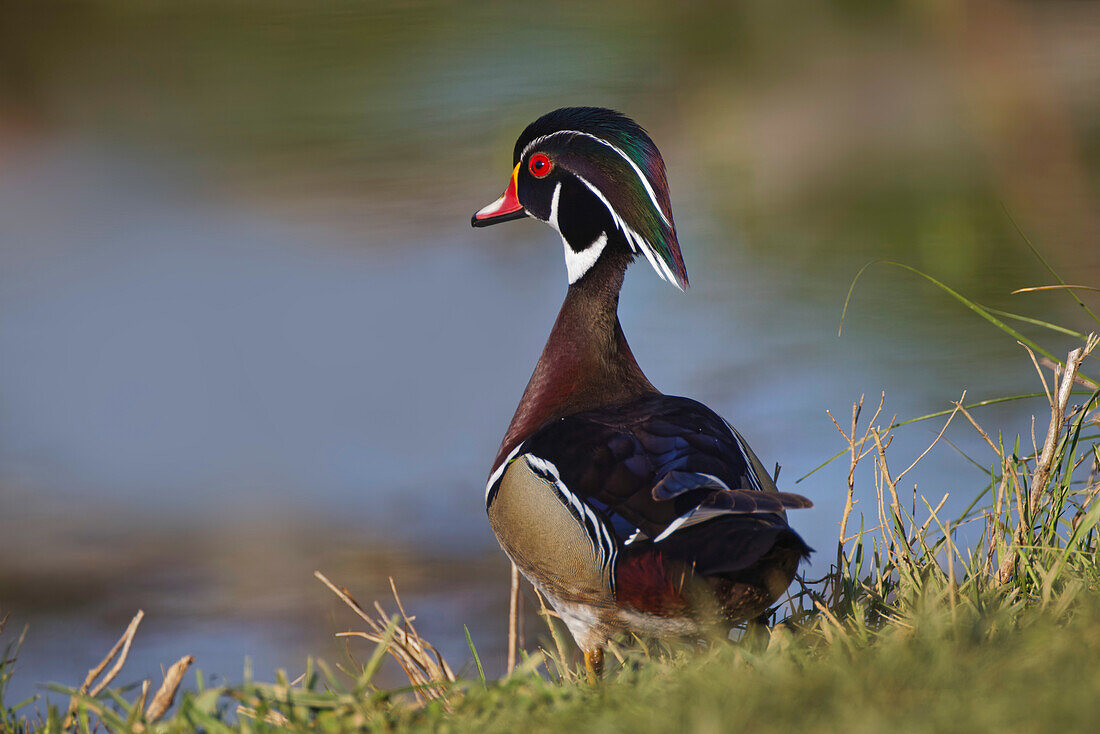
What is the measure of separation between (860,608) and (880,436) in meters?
0.49

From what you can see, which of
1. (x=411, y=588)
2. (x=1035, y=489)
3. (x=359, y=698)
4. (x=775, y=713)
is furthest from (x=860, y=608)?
(x=411, y=588)

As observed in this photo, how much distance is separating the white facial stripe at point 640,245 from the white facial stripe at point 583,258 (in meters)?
0.05

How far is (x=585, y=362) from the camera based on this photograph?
2064mm

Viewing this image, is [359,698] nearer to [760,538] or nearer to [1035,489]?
[760,538]

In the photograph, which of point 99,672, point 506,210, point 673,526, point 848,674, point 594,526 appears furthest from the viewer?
point 506,210

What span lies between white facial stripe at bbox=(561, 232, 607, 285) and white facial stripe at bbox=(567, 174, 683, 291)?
50mm

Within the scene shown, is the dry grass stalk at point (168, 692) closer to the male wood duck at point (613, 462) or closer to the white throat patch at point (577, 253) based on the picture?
the male wood duck at point (613, 462)

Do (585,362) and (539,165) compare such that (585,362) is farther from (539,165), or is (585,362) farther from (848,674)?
(848,674)

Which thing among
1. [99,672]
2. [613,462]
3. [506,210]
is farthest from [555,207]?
[99,672]

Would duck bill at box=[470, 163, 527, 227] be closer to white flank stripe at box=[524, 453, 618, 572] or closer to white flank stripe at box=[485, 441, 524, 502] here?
white flank stripe at box=[485, 441, 524, 502]

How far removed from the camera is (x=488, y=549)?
3730 mm

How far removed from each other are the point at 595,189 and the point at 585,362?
1.25ft

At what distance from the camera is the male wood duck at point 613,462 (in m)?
1.46

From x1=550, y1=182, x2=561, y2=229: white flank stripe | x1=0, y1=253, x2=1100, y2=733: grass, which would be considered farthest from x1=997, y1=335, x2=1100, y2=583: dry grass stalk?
x1=550, y1=182, x2=561, y2=229: white flank stripe
